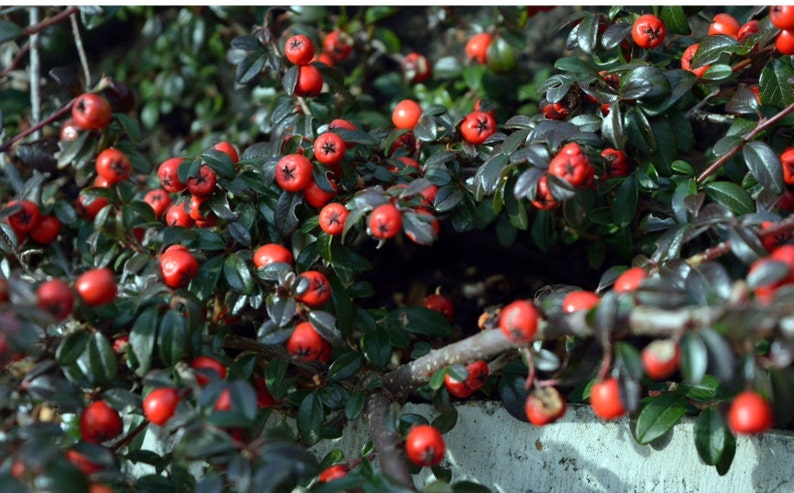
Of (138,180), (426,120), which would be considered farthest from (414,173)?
(138,180)

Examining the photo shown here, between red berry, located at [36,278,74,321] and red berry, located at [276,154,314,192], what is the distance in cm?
61

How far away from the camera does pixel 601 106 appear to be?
6.54 feet

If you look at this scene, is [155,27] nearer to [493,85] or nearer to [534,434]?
[493,85]

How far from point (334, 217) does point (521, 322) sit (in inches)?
22.7

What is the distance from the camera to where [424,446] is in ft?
5.00

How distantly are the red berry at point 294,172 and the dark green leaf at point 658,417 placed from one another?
0.93 m

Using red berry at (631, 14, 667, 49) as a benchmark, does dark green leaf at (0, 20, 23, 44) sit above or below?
above

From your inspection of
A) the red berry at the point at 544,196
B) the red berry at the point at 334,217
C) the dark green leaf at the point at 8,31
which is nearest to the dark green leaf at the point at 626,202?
the red berry at the point at 544,196

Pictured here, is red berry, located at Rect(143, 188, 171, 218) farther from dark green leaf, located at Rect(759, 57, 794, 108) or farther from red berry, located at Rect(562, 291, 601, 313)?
dark green leaf, located at Rect(759, 57, 794, 108)

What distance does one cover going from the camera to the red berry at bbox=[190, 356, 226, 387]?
148 cm

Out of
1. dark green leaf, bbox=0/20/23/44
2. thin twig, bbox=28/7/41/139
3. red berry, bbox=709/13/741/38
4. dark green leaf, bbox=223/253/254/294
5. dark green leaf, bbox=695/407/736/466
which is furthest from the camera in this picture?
thin twig, bbox=28/7/41/139

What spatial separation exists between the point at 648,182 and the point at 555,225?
538 millimetres

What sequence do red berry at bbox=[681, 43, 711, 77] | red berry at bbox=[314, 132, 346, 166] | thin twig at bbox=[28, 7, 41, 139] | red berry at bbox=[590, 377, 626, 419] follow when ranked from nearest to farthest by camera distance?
red berry at bbox=[590, 377, 626, 419]
red berry at bbox=[314, 132, 346, 166]
red berry at bbox=[681, 43, 711, 77]
thin twig at bbox=[28, 7, 41, 139]

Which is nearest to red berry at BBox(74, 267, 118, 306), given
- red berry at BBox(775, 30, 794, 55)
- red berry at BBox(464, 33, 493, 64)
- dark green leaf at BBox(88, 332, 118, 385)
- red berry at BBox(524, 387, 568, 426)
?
dark green leaf at BBox(88, 332, 118, 385)
